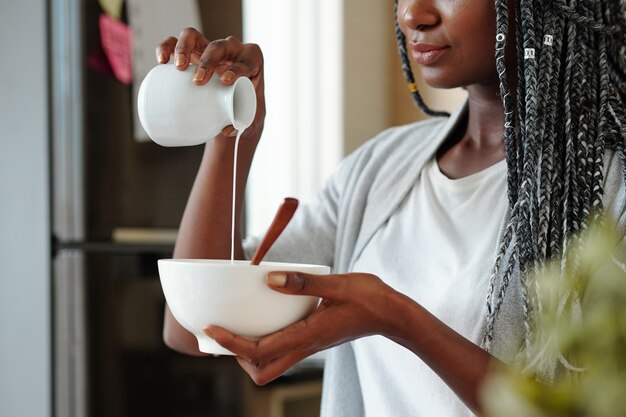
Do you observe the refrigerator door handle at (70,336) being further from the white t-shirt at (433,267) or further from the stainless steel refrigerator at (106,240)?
the white t-shirt at (433,267)

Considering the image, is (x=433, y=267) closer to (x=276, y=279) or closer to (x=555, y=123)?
(x=555, y=123)

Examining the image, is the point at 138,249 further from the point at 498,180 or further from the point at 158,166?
the point at 498,180

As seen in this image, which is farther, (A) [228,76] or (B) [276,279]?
(A) [228,76]

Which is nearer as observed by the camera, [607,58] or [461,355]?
[461,355]

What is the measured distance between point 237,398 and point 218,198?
1.39 m

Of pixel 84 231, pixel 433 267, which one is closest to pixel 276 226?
pixel 433 267

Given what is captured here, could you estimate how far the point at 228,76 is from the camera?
99cm

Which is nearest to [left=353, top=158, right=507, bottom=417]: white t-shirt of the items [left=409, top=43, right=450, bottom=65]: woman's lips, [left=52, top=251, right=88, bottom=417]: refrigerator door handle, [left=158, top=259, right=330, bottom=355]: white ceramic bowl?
[left=409, top=43, right=450, bottom=65]: woman's lips

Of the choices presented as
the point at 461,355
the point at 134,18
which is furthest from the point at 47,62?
the point at 461,355

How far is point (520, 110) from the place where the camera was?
1.09 metres

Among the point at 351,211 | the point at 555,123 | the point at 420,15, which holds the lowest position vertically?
the point at 351,211

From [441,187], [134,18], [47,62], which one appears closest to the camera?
[441,187]

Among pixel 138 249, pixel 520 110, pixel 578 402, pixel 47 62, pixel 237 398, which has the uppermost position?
pixel 47 62

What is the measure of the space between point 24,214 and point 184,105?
1127 mm
